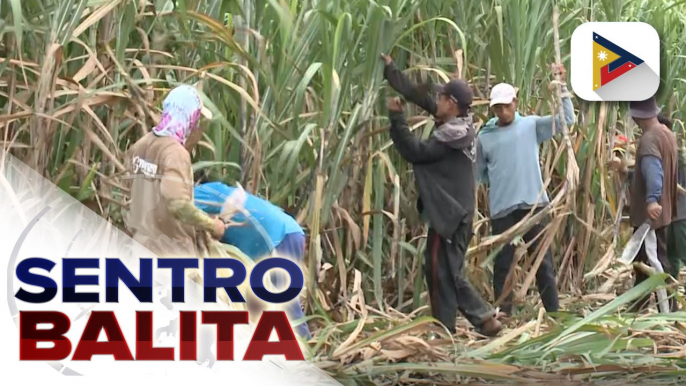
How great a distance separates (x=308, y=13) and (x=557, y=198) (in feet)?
3.81

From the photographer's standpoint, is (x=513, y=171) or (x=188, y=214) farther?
(x=513, y=171)

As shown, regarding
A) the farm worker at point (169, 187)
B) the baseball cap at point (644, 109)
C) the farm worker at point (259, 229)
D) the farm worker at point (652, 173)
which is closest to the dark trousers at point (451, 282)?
the farm worker at point (259, 229)

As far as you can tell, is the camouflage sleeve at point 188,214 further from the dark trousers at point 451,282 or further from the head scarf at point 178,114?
the dark trousers at point 451,282

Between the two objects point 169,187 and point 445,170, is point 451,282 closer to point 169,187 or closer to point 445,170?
point 445,170

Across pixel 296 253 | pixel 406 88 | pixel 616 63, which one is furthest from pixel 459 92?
pixel 296 253

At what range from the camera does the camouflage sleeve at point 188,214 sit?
2.77 meters

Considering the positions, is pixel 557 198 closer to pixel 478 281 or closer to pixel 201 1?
pixel 478 281

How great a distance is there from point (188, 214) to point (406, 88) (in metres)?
1.07

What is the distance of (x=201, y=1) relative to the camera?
3.44m

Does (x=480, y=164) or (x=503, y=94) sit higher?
(x=503, y=94)

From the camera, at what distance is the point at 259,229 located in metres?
3.03

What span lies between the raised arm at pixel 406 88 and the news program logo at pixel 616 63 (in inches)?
21.2

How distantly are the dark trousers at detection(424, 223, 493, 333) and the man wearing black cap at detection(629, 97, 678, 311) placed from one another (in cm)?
69

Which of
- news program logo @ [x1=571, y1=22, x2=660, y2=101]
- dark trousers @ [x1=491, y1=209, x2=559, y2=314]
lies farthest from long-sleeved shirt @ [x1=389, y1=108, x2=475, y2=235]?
news program logo @ [x1=571, y1=22, x2=660, y2=101]
